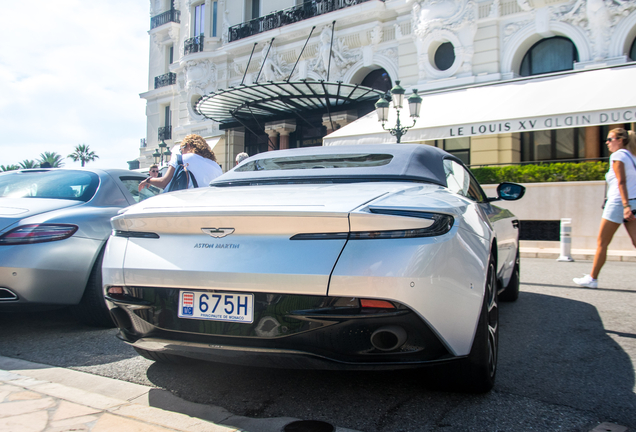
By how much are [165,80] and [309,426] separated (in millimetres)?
30123

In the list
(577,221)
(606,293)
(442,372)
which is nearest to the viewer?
(442,372)

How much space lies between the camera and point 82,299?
3.91 metres

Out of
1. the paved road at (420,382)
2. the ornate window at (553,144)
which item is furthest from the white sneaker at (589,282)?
the ornate window at (553,144)

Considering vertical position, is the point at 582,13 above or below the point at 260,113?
above

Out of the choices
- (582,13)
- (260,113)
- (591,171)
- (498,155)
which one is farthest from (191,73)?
(591,171)

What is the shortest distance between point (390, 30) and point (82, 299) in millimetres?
17310

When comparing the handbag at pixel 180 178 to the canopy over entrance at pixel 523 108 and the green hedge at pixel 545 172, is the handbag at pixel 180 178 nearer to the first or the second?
the canopy over entrance at pixel 523 108

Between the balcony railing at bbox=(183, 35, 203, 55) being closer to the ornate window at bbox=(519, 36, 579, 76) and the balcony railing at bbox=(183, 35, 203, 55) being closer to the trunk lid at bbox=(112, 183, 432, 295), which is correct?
the ornate window at bbox=(519, 36, 579, 76)

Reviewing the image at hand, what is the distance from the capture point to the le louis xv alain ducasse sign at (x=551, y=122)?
10156mm

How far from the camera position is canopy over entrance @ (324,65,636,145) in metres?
10.7

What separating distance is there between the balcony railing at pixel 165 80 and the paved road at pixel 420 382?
88.8 ft

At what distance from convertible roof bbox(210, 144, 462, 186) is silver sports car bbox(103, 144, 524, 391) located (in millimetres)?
430

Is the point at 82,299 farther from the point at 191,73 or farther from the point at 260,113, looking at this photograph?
Answer: the point at 191,73

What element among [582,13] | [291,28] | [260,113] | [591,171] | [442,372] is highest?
[291,28]
